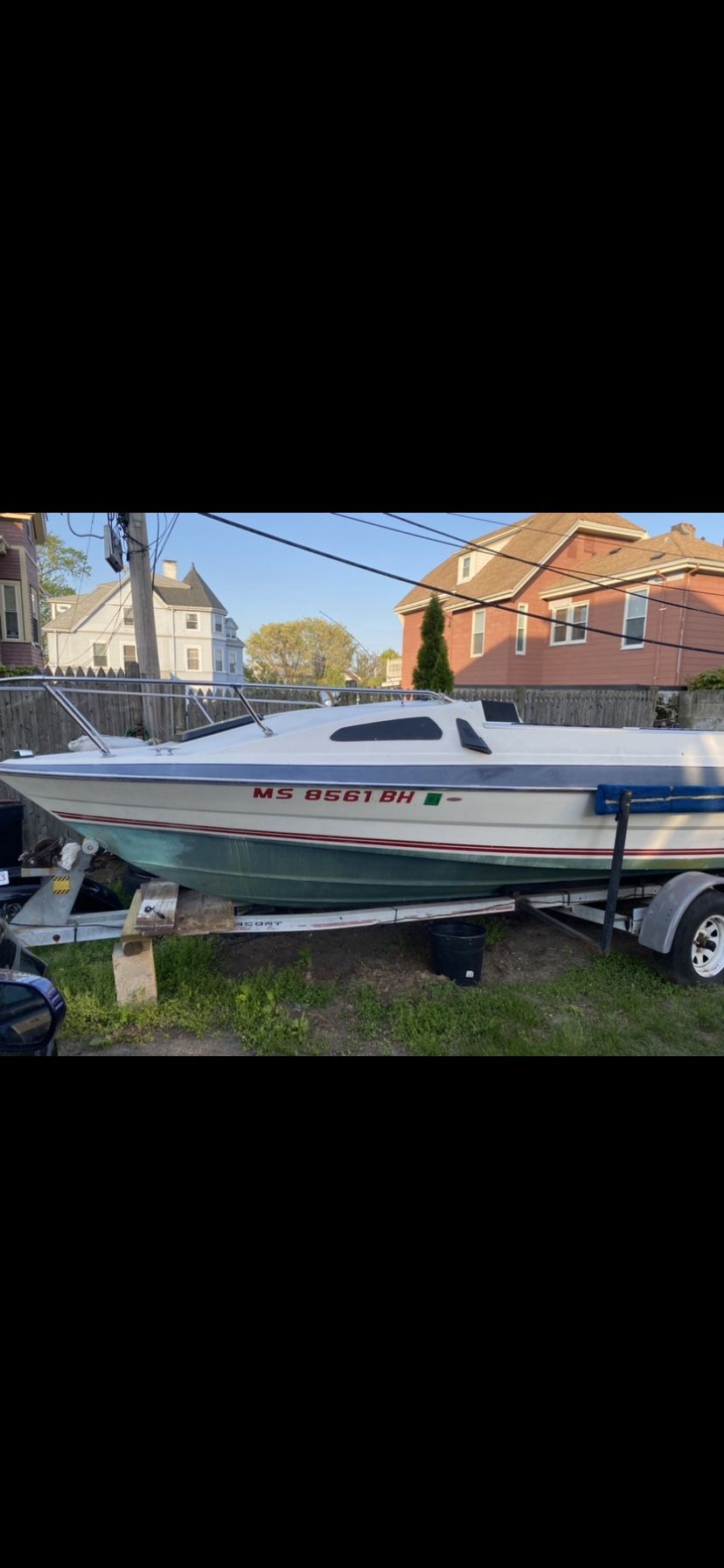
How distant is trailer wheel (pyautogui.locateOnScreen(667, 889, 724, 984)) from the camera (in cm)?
409

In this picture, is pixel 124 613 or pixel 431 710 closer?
pixel 431 710

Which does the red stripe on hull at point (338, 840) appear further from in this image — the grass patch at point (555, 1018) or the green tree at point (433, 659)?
the green tree at point (433, 659)

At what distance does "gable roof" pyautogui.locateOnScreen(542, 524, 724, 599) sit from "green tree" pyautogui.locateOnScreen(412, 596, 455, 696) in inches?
143

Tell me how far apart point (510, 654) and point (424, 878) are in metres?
14.6

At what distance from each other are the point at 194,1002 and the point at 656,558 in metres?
14.7

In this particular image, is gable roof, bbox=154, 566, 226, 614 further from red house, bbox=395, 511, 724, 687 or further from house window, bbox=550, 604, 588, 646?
house window, bbox=550, 604, 588, 646

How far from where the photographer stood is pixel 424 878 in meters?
4.25

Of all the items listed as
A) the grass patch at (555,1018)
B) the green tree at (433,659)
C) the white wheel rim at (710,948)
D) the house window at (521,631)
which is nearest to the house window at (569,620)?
the house window at (521,631)

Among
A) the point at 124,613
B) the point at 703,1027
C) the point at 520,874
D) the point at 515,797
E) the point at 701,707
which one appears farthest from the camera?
the point at 124,613

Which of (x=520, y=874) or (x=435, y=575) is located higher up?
(x=435, y=575)

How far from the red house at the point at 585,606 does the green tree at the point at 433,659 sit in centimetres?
252

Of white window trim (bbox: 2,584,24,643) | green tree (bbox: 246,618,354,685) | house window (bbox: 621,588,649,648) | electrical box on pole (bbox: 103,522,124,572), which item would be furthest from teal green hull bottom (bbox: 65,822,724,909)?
green tree (bbox: 246,618,354,685)

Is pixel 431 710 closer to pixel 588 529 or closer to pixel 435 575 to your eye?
pixel 588 529

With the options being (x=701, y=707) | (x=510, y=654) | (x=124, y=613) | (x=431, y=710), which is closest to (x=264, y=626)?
(x=124, y=613)
